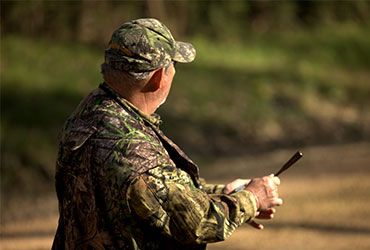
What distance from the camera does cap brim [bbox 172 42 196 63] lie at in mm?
3715

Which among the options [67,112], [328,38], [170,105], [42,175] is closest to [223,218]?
[42,175]

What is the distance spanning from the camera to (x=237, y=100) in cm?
1501

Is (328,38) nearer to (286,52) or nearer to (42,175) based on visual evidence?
(286,52)

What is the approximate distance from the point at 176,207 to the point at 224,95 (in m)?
11.6

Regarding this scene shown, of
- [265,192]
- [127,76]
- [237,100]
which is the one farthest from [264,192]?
[237,100]

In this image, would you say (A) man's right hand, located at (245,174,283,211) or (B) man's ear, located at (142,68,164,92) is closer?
(B) man's ear, located at (142,68,164,92)

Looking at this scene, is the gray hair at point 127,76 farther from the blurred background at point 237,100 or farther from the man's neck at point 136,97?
the blurred background at point 237,100

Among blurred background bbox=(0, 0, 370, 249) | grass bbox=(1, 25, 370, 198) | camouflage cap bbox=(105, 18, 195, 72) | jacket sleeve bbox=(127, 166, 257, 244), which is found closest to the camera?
jacket sleeve bbox=(127, 166, 257, 244)

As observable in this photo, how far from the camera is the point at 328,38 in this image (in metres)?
18.5

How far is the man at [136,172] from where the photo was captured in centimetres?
352

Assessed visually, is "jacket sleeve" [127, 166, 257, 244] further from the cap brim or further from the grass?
the grass

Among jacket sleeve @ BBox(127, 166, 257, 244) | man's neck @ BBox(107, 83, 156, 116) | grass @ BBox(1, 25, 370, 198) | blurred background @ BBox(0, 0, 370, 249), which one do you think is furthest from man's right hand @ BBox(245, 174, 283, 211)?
grass @ BBox(1, 25, 370, 198)

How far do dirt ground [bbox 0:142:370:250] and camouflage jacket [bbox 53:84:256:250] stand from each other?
4778 millimetres

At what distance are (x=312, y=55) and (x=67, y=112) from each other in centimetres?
633
